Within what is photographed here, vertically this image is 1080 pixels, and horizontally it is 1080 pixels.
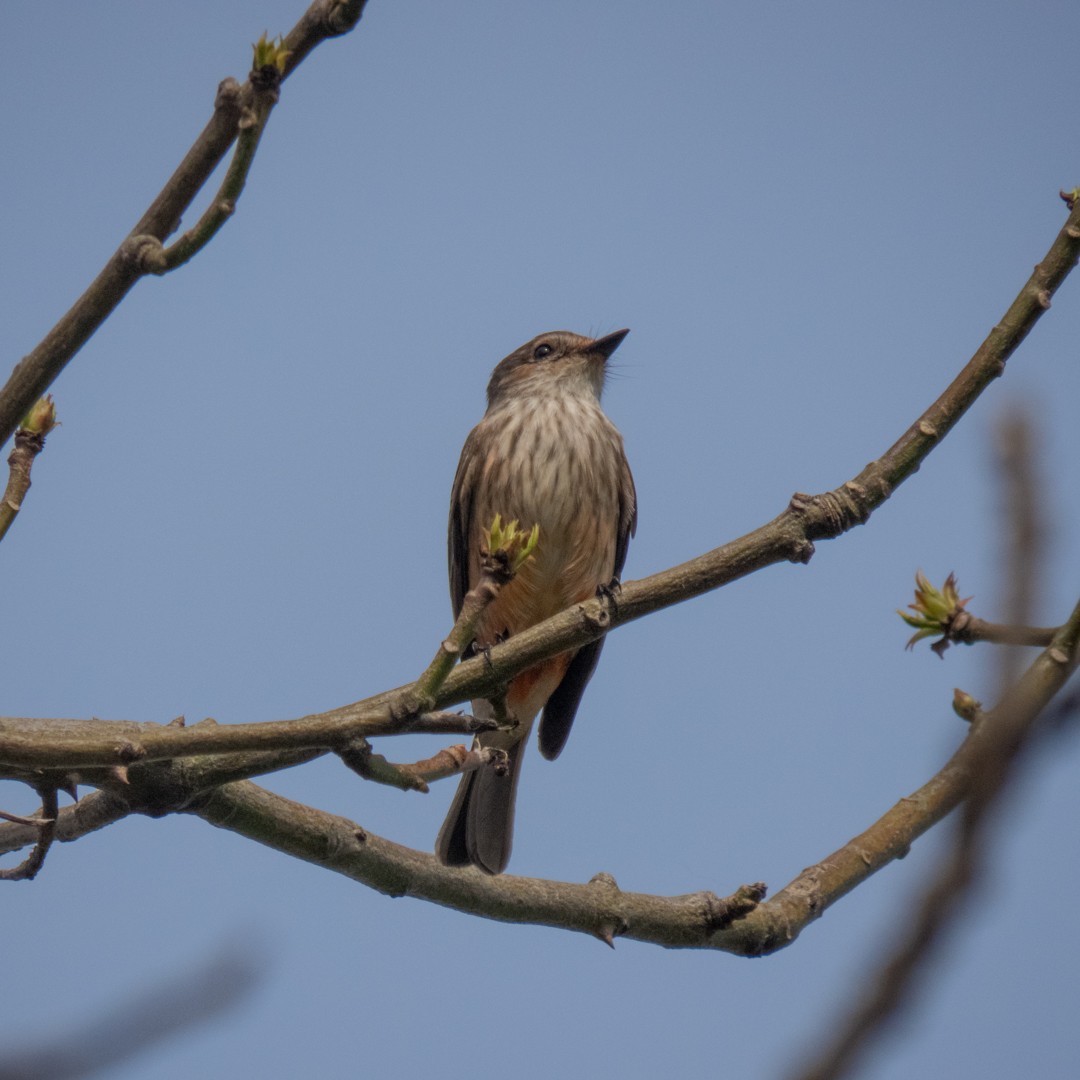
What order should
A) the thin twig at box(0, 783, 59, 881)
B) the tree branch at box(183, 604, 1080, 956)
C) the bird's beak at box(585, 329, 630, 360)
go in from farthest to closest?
the bird's beak at box(585, 329, 630, 360), the tree branch at box(183, 604, 1080, 956), the thin twig at box(0, 783, 59, 881)

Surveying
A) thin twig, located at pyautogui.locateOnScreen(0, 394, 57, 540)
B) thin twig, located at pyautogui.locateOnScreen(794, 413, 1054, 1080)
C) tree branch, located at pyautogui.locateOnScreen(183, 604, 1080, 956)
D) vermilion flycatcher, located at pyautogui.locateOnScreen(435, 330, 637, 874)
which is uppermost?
vermilion flycatcher, located at pyautogui.locateOnScreen(435, 330, 637, 874)

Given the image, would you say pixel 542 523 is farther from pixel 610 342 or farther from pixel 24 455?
pixel 24 455

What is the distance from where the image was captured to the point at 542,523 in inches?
292

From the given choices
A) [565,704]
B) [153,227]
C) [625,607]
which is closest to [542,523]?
[565,704]

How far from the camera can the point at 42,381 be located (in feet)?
10.4

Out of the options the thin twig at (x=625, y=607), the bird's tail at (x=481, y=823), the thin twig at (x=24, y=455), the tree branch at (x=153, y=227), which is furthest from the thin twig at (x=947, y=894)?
the bird's tail at (x=481, y=823)

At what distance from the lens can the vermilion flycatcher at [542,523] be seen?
6965 mm

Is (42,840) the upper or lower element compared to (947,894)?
upper

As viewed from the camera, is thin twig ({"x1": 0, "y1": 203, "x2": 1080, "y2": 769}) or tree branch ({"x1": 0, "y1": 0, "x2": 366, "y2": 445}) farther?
thin twig ({"x1": 0, "y1": 203, "x2": 1080, "y2": 769})

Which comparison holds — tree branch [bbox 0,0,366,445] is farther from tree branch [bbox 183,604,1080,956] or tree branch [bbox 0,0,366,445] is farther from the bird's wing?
the bird's wing

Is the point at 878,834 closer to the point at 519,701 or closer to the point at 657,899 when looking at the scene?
the point at 657,899

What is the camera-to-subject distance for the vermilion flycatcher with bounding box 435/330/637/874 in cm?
696

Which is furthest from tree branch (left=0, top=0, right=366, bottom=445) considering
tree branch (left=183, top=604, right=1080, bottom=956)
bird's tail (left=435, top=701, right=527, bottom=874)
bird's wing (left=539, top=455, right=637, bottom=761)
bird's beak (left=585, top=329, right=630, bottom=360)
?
bird's beak (left=585, top=329, right=630, bottom=360)

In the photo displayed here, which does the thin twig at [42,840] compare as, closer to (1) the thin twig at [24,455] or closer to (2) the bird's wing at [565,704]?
(1) the thin twig at [24,455]
